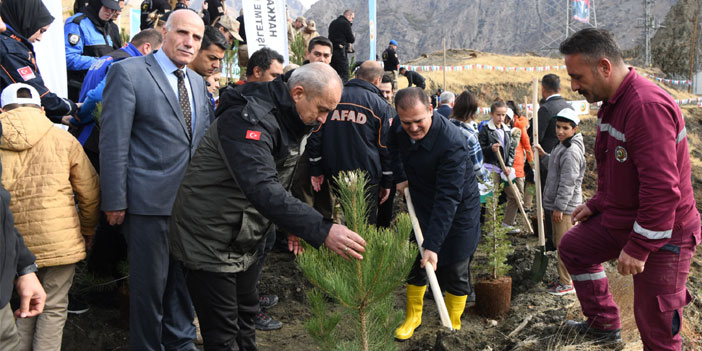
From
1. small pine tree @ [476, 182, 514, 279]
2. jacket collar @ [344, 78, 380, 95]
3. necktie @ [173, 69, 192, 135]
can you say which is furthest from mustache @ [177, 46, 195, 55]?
small pine tree @ [476, 182, 514, 279]

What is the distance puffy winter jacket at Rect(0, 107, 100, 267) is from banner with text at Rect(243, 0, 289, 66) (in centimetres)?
372

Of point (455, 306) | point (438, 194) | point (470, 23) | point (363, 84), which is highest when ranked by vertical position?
point (470, 23)

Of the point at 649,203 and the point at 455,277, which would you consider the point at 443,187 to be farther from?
the point at 649,203

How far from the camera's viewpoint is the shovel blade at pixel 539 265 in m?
4.78

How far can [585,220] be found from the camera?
3170 mm

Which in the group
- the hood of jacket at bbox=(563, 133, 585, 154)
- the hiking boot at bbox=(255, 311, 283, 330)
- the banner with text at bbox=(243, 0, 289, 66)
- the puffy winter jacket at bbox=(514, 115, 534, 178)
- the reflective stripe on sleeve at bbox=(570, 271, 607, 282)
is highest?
the banner with text at bbox=(243, 0, 289, 66)

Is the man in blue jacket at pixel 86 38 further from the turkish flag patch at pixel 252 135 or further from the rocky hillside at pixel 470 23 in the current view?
the rocky hillside at pixel 470 23

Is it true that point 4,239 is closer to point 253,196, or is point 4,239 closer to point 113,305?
point 253,196

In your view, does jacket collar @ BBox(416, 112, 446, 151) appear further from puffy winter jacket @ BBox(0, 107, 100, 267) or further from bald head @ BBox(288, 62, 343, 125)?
puffy winter jacket @ BBox(0, 107, 100, 267)

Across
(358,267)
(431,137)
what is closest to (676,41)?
(431,137)

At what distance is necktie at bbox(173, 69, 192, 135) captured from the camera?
303 centimetres

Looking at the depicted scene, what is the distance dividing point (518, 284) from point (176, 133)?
12.2ft

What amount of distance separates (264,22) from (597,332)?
Answer: 503 centimetres

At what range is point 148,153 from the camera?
286cm
